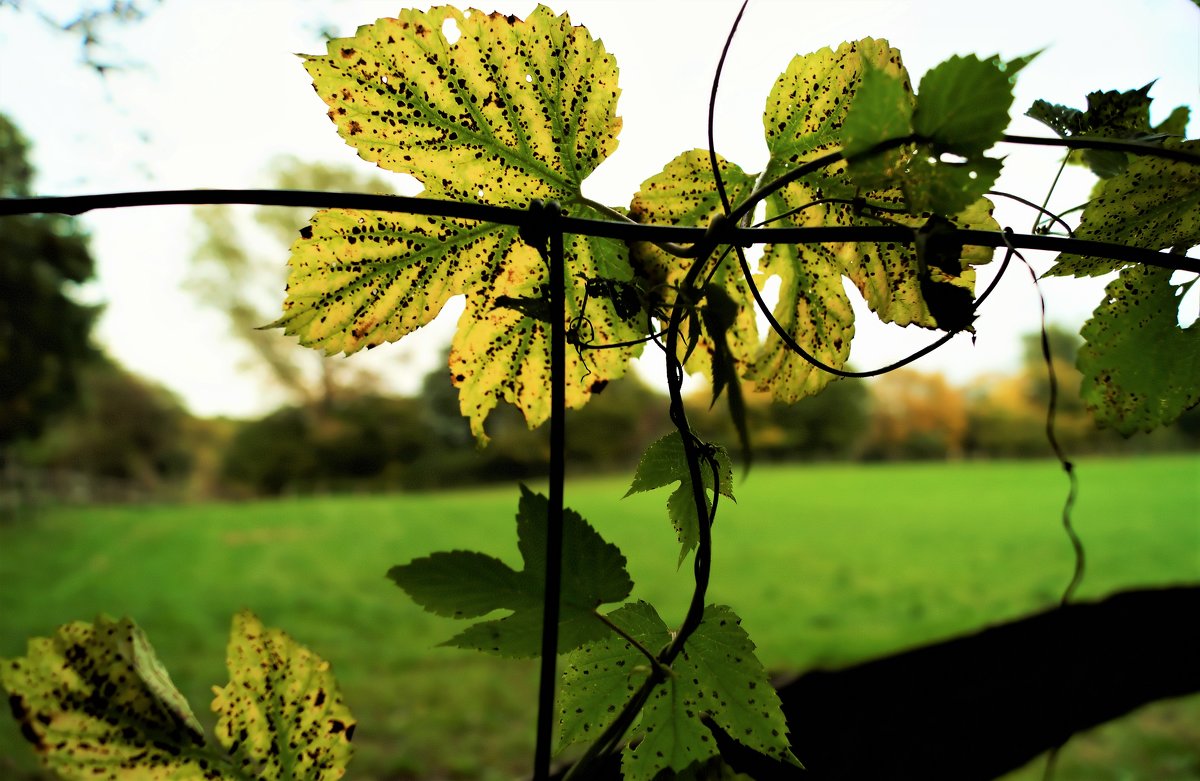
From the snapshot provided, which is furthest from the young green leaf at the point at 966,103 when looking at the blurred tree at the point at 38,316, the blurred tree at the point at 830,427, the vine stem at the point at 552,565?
the blurred tree at the point at 830,427

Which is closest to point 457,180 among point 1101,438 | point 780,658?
point 780,658

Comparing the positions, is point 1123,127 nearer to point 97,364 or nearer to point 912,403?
point 97,364

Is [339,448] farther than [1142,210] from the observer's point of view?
Yes

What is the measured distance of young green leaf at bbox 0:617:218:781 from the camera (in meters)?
0.16

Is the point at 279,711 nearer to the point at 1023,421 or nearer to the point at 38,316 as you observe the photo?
the point at 38,316

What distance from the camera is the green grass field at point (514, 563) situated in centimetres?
304

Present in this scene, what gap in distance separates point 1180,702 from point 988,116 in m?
4.15

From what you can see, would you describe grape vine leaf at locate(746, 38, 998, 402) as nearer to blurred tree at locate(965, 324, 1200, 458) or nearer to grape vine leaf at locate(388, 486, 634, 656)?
grape vine leaf at locate(388, 486, 634, 656)

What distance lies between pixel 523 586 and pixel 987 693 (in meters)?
0.36

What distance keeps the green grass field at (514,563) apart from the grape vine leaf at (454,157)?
1.62m

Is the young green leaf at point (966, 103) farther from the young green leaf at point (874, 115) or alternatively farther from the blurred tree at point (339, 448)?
the blurred tree at point (339, 448)

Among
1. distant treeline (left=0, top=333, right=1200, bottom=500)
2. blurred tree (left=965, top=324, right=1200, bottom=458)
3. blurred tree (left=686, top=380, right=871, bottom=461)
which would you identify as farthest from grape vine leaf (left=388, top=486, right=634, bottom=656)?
blurred tree (left=965, top=324, right=1200, bottom=458)

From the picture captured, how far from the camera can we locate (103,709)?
0.17 metres

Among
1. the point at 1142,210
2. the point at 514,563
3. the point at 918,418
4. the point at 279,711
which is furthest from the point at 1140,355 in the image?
the point at 918,418
